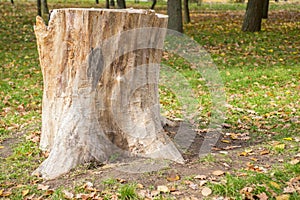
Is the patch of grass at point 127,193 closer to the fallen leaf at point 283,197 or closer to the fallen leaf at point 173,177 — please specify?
the fallen leaf at point 173,177

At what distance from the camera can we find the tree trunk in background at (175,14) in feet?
47.9

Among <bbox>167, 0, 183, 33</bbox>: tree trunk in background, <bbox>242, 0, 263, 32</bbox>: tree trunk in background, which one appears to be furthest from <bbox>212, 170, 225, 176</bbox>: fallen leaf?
<bbox>242, 0, 263, 32</bbox>: tree trunk in background

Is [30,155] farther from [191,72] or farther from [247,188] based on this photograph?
[191,72]

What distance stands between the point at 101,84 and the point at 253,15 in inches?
461

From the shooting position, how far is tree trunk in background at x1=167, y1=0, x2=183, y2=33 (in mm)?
14602

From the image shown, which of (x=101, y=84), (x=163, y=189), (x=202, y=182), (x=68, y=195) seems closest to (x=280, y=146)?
(x=202, y=182)

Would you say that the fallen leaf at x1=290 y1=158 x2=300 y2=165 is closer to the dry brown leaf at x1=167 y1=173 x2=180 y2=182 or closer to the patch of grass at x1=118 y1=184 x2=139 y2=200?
the dry brown leaf at x1=167 y1=173 x2=180 y2=182

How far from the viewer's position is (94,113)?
4758 mm

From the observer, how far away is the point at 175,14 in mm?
14648

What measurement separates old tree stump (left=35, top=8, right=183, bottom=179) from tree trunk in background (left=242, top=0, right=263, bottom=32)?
35.4 feet

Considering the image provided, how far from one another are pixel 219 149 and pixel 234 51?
27.5 feet

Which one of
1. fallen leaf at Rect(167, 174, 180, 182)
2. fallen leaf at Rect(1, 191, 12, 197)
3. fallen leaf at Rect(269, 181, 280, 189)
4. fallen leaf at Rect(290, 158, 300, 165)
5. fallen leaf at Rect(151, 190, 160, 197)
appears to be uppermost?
fallen leaf at Rect(290, 158, 300, 165)

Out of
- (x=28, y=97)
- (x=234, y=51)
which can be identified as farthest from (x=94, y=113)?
(x=234, y=51)

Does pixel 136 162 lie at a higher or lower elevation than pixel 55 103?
lower
